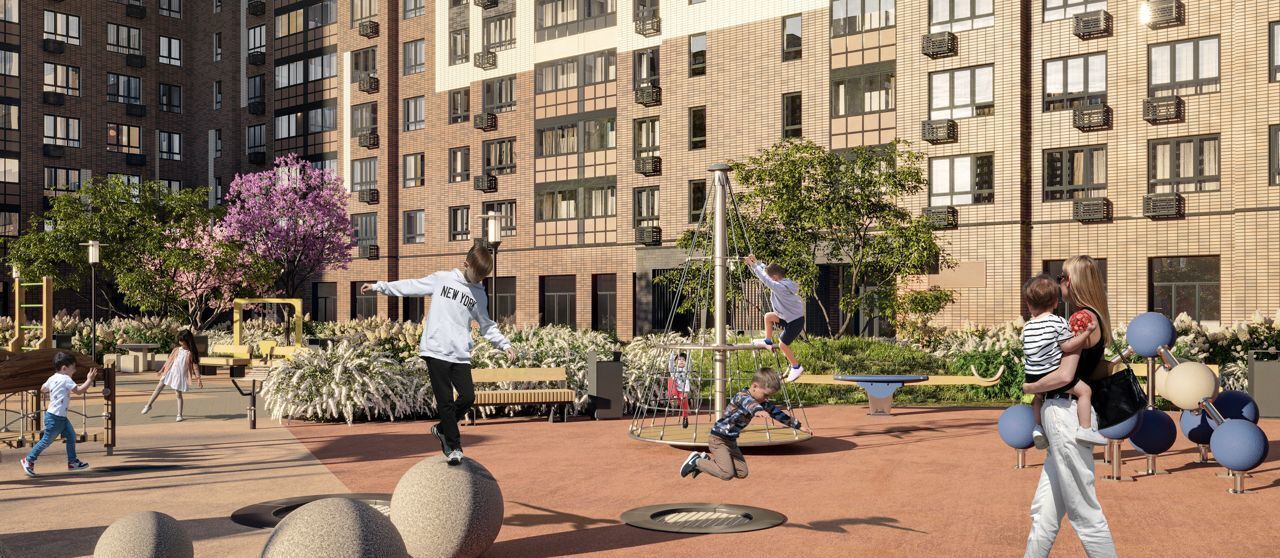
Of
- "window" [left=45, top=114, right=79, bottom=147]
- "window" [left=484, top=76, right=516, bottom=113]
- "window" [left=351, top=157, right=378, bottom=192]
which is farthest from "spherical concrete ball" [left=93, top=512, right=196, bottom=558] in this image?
"window" [left=45, top=114, right=79, bottom=147]

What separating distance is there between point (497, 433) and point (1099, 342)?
39.5 feet

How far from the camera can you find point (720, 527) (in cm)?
951

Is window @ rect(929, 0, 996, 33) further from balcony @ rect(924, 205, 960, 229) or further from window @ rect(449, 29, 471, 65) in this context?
window @ rect(449, 29, 471, 65)

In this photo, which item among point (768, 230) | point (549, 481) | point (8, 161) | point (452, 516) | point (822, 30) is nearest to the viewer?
point (452, 516)

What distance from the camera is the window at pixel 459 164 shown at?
5247cm

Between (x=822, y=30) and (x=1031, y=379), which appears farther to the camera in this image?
(x=822, y=30)

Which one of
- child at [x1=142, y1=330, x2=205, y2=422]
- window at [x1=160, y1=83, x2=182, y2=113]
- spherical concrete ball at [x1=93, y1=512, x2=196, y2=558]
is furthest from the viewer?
window at [x1=160, y1=83, x2=182, y2=113]

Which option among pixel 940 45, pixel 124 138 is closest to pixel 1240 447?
pixel 940 45

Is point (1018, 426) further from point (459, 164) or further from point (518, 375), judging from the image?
point (459, 164)

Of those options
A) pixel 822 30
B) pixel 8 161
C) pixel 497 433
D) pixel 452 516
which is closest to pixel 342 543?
pixel 452 516

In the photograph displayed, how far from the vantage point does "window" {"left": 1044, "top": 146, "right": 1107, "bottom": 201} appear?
1363 inches

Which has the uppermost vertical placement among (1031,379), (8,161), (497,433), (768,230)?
(8,161)

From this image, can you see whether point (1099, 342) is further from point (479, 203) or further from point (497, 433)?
point (479, 203)

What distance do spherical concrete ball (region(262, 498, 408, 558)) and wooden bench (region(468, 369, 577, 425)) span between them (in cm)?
1237
